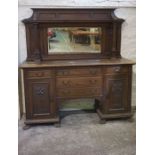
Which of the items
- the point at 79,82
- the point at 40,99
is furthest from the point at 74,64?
the point at 40,99

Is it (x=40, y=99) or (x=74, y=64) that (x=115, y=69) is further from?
(x=40, y=99)

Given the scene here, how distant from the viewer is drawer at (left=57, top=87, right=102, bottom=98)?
292 cm

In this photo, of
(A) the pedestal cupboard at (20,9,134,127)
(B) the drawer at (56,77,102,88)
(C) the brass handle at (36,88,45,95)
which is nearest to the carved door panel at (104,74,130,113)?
(A) the pedestal cupboard at (20,9,134,127)

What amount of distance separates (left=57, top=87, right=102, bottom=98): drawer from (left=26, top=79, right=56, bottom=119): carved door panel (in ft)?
0.44

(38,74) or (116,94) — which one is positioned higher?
(38,74)

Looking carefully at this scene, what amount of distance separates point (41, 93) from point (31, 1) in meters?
1.31

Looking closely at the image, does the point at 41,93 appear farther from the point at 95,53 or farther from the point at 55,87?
the point at 95,53

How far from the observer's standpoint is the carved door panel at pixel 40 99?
284 cm

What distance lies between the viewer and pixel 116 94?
303 centimetres

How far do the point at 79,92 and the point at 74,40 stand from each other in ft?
2.64

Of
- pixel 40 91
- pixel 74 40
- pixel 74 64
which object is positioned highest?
pixel 74 40

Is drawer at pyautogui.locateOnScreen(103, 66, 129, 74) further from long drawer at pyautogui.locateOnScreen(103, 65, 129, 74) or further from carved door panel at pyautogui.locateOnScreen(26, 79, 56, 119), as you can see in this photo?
carved door panel at pyautogui.locateOnScreen(26, 79, 56, 119)

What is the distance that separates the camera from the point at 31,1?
305 cm

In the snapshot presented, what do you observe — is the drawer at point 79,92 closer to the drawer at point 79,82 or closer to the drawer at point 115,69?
the drawer at point 79,82
